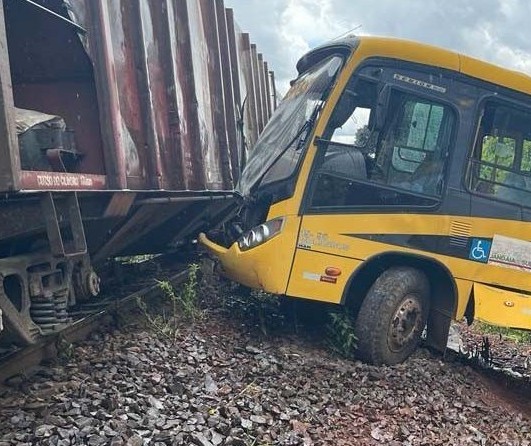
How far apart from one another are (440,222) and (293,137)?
4.65ft

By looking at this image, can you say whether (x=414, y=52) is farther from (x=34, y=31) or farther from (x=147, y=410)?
(x=147, y=410)

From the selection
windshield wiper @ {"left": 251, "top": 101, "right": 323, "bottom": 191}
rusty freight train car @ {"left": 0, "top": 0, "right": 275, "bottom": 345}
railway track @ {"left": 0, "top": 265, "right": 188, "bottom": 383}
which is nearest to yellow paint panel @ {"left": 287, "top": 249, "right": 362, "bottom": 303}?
windshield wiper @ {"left": 251, "top": 101, "right": 323, "bottom": 191}

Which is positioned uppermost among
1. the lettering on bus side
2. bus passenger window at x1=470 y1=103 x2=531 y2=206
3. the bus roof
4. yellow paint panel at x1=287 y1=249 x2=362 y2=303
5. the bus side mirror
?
the bus roof

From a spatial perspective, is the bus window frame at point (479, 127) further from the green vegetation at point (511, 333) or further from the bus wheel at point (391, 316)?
the green vegetation at point (511, 333)

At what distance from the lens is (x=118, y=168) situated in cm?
414

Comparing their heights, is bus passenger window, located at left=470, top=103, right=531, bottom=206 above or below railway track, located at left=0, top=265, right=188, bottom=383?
above

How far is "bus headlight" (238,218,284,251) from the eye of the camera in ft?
15.1

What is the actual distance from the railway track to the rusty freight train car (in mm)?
214

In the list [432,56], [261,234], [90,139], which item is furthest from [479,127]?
[90,139]

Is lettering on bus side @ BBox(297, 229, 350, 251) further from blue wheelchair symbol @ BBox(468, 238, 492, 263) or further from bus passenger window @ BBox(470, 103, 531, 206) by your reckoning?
bus passenger window @ BBox(470, 103, 531, 206)

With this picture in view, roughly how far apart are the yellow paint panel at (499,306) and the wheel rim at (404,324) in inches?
20.1

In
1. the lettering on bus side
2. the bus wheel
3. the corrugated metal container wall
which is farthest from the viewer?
the bus wheel

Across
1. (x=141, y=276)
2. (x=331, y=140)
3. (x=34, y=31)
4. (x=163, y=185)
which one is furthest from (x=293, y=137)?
(x=141, y=276)

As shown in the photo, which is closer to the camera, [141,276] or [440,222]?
[440,222]
